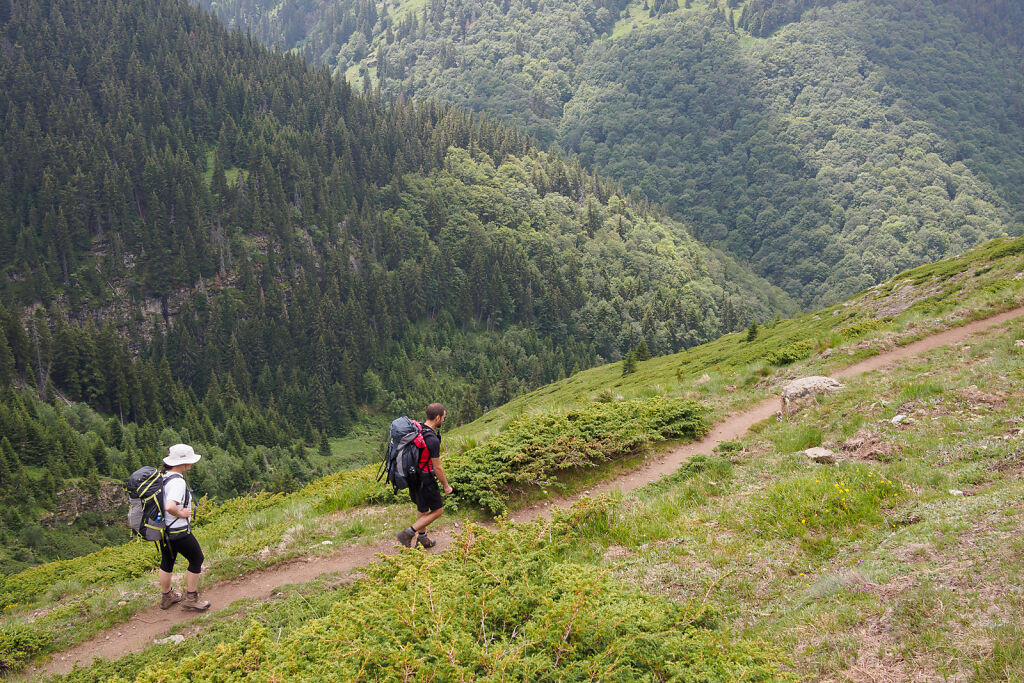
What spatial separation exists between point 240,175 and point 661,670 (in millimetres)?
178125

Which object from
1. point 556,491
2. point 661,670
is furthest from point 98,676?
point 556,491

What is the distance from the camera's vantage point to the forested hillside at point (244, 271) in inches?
4124

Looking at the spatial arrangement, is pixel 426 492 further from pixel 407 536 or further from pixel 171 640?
pixel 171 640

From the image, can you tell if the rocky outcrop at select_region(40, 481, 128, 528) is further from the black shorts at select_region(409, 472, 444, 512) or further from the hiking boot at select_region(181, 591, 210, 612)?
the black shorts at select_region(409, 472, 444, 512)

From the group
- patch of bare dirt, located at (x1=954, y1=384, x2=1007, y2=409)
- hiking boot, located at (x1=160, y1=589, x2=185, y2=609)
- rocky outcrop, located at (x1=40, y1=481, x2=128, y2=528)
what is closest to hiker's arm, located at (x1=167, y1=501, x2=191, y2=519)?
hiking boot, located at (x1=160, y1=589, x2=185, y2=609)

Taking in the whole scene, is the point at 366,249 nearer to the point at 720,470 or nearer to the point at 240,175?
the point at 240,175

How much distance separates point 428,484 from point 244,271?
148m

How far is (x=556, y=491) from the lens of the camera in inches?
651

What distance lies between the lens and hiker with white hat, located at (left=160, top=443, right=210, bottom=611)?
11305 mm

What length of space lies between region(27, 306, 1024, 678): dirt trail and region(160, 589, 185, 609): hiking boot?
0.12 m

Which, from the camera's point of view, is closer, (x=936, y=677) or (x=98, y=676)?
(x=936, y=677)

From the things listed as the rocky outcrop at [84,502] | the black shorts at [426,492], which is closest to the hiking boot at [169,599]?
the black shorts at [426,492]

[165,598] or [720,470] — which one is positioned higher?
[165,598]

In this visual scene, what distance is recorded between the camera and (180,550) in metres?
11.5
